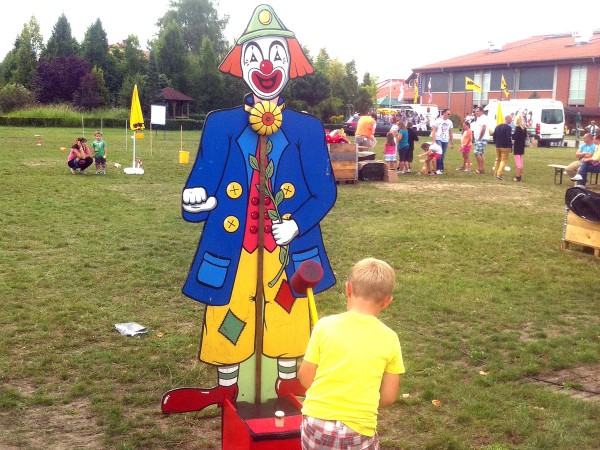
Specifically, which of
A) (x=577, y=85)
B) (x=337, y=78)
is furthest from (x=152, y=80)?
(x=577, y=85)

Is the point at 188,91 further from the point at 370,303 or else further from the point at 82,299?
the point at 370,303

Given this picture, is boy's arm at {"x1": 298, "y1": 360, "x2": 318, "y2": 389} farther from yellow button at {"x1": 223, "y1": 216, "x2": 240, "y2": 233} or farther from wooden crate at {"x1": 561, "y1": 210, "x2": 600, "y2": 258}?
wooden crate at {"x1": 561, "y1": 210, "x2": 600, "y2": 258}

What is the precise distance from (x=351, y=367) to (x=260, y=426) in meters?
1.32

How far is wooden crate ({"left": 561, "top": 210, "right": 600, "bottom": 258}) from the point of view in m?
10.8

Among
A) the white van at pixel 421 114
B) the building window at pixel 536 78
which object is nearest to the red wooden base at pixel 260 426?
the white van at pixel 421 114

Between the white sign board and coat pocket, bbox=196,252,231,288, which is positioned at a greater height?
the white sign board

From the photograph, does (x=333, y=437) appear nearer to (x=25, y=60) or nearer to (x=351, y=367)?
(x=351, y=367)

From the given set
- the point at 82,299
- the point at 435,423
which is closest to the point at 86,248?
the point at 82,299

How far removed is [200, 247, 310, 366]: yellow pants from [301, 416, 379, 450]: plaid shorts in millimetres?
1667

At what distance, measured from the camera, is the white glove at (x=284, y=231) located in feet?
15.8

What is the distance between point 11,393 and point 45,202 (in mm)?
9589

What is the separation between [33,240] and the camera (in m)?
11.1

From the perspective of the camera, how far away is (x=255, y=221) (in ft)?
15.8

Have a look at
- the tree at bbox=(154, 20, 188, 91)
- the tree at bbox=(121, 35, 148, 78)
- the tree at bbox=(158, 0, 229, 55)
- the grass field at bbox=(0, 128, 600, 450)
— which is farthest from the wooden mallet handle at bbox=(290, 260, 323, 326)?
the tree at bbox=(158, 0, 229, 55)
